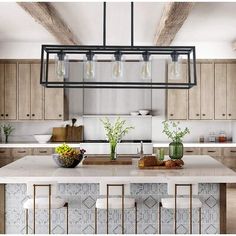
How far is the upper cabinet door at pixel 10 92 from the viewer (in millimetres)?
7442

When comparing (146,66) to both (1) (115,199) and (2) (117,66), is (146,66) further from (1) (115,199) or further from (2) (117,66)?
(1) (115,199)

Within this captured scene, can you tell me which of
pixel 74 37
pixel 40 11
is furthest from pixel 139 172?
pixel 74 37

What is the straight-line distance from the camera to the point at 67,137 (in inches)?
307

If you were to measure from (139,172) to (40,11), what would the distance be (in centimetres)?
195

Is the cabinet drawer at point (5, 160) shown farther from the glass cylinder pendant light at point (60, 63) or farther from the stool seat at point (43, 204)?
the glass cylinder pendant light at point (60, 63)

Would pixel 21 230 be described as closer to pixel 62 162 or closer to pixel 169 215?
pixel 62 162

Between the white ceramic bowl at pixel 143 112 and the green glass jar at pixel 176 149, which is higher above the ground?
the white ceramic bowl at pixel 143 112

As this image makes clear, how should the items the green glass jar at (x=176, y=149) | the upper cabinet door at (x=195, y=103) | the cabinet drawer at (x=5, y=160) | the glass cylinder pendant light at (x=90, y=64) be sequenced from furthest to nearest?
1. the upper cabinet door at (x=195, y=103)
2. the cabinet drawer at (x=5, y=160)
3. the green glass jar at (x=176, y=149)
4. the glass cylinder pendant light at (x=90, y=64)

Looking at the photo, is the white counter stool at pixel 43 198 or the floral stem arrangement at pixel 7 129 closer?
the white counter stool at pixel 43 198

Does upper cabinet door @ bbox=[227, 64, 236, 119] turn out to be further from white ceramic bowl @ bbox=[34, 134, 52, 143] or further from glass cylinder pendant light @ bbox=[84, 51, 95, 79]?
glass cylinder pendant light @ bbox=[84, 51, 95, 79]

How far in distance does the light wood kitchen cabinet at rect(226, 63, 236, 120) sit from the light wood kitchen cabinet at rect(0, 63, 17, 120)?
146 inches

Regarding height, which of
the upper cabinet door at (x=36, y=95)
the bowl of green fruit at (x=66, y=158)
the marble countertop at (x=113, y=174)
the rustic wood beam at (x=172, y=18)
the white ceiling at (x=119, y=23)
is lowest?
the marble countertop at (x=113, y=174)

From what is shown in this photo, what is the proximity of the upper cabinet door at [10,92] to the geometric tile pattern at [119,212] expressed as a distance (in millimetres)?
3465

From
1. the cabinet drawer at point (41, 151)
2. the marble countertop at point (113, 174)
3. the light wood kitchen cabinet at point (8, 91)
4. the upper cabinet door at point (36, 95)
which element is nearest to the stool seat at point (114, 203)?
the marble countertop at point (113, 174)
